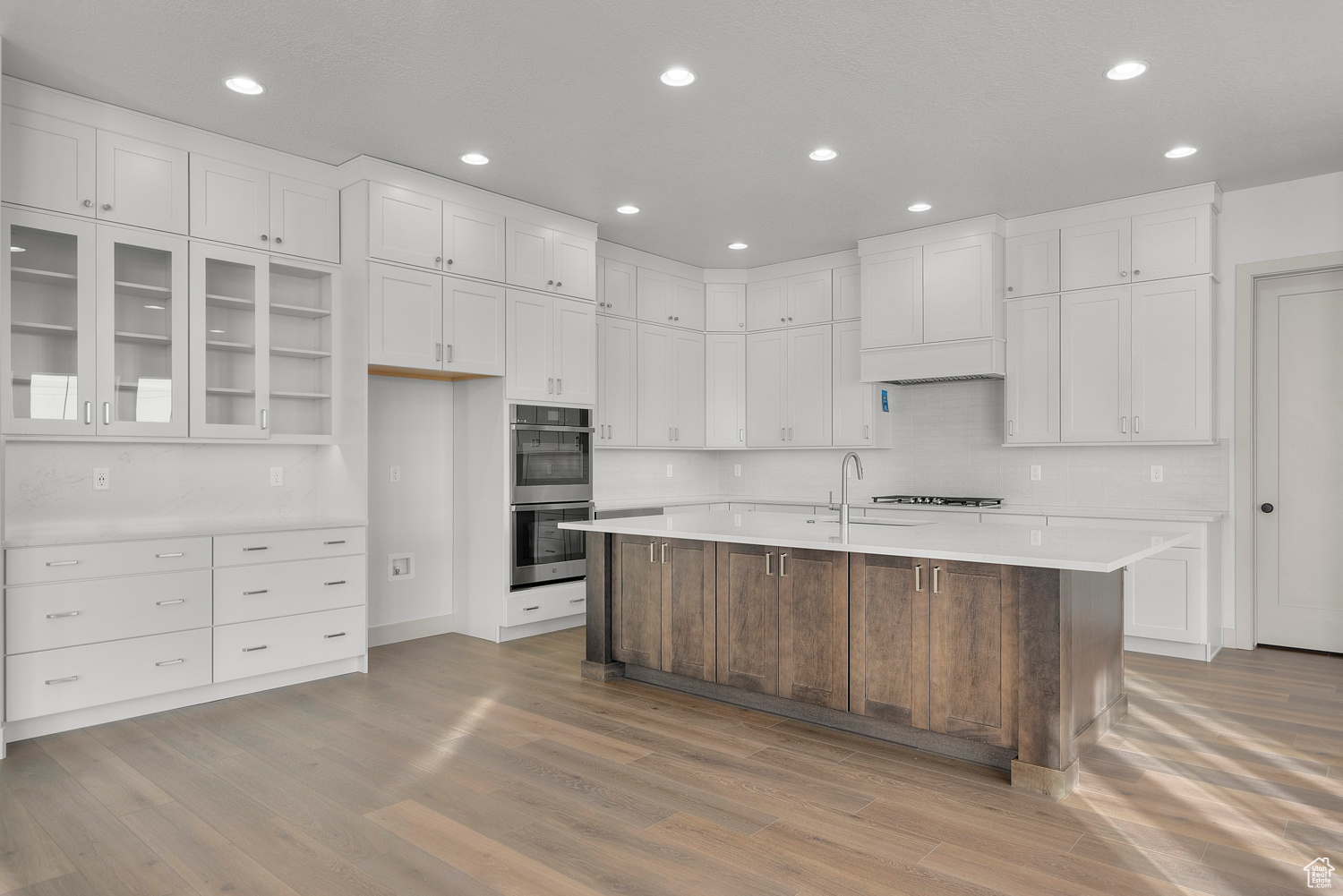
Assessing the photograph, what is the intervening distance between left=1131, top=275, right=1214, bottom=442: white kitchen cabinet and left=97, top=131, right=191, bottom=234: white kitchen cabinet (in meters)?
5.72

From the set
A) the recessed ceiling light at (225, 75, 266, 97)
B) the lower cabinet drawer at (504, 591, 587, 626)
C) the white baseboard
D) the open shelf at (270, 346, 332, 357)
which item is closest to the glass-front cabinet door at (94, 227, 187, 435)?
the open shelf at (270, 346, 332, 357)

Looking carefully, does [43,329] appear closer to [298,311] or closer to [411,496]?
[298,311]

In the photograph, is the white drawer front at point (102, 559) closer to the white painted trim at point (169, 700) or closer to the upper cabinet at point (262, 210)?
the white painted trim at point (169, 700)

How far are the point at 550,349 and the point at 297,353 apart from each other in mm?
1658

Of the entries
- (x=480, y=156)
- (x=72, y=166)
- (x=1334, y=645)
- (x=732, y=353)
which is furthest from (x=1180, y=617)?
(x=72, y=166)

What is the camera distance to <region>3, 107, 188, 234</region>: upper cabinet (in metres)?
3.63

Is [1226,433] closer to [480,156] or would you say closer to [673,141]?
[673,141]

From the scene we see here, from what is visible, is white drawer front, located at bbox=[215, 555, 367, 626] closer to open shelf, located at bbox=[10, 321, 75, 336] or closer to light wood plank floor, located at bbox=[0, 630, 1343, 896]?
light wood plank floor, located at bbox=[0, 630, 1343, 896]

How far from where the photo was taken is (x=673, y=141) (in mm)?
4406

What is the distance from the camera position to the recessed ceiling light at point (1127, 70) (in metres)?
3.47

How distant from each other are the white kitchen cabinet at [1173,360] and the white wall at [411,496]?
4693 mm

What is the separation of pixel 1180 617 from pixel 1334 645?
1066 mm

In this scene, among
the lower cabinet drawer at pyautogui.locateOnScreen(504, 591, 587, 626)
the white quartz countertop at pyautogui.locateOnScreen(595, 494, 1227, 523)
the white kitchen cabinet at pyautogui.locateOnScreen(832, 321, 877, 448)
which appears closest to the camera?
the white quartz countertop at pyautogui.locateOnScreen(595, 494, 1227, 523)

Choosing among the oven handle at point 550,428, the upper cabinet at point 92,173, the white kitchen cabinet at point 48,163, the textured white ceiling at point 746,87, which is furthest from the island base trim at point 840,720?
the white kitchen cabinet at point 48,163
